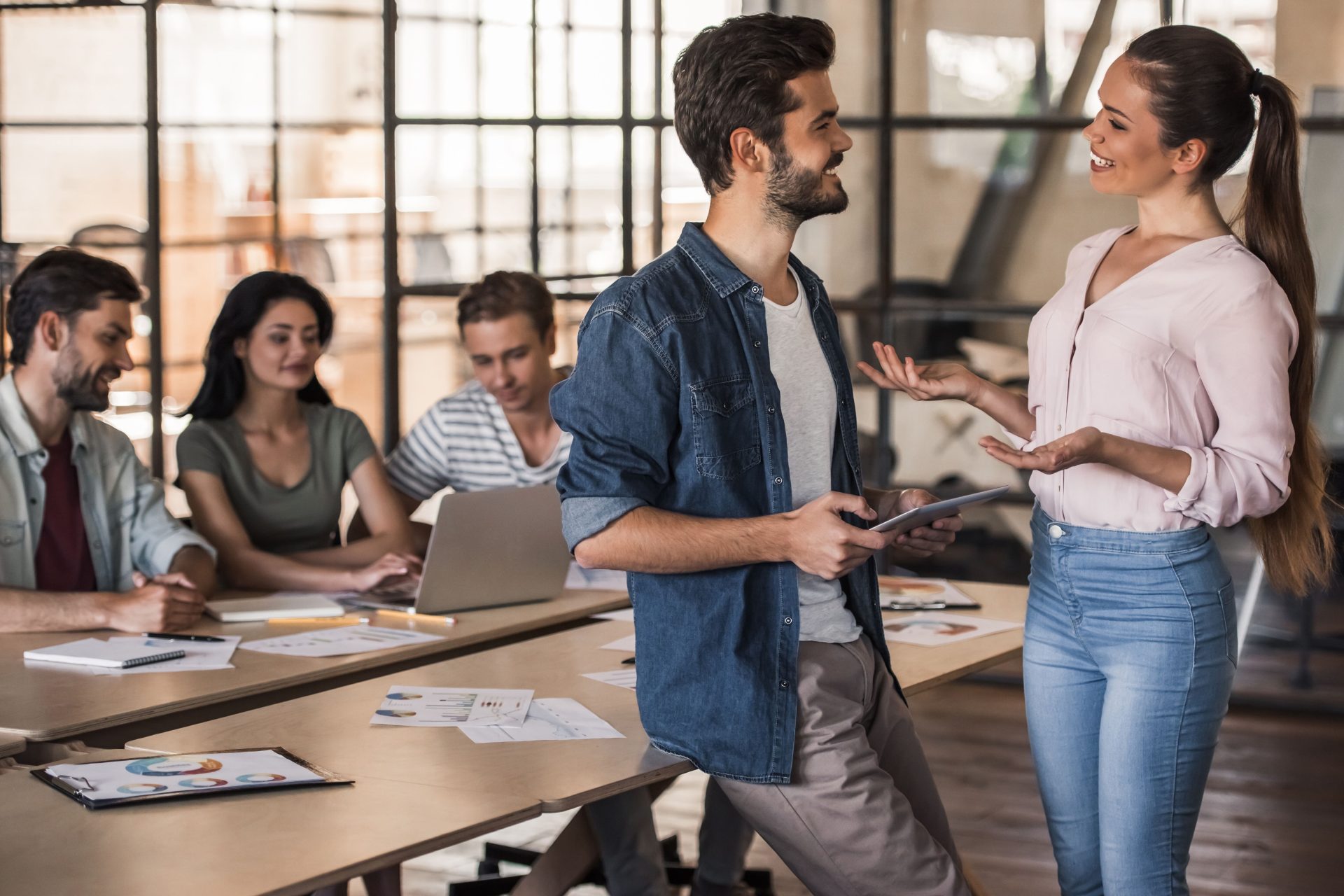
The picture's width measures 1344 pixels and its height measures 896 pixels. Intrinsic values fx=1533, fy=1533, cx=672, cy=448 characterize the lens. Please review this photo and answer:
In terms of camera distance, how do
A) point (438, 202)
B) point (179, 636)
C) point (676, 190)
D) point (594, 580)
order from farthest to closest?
point (438, 202) < point (676, 190) < point (594, 580) < point (179, 636)

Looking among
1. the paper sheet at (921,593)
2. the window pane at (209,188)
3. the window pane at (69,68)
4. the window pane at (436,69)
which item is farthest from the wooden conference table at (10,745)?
the window pane at (209,188)

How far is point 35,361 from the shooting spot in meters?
3.02

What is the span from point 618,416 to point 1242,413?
0.76m

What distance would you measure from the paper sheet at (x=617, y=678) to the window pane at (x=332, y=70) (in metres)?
8.13


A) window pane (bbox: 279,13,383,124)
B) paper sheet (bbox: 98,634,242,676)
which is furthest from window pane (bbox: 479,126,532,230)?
window pane (bbox: 279,13,383,124)

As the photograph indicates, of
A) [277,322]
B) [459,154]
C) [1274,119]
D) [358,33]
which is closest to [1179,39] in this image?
[1274,119]

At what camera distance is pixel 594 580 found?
11.1 ft

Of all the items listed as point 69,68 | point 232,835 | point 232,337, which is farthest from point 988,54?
point 69,68

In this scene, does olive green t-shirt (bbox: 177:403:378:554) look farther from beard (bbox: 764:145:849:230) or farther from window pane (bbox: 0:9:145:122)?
window pane (bbox: 0:9:145:122)

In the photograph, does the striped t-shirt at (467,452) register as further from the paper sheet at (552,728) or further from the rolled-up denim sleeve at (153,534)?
the paper sheet at (552,728)

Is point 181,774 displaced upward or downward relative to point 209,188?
downward

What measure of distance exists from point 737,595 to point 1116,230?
743mm

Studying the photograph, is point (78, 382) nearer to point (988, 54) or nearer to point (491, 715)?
point (491, 715)

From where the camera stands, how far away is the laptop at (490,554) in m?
2.91
